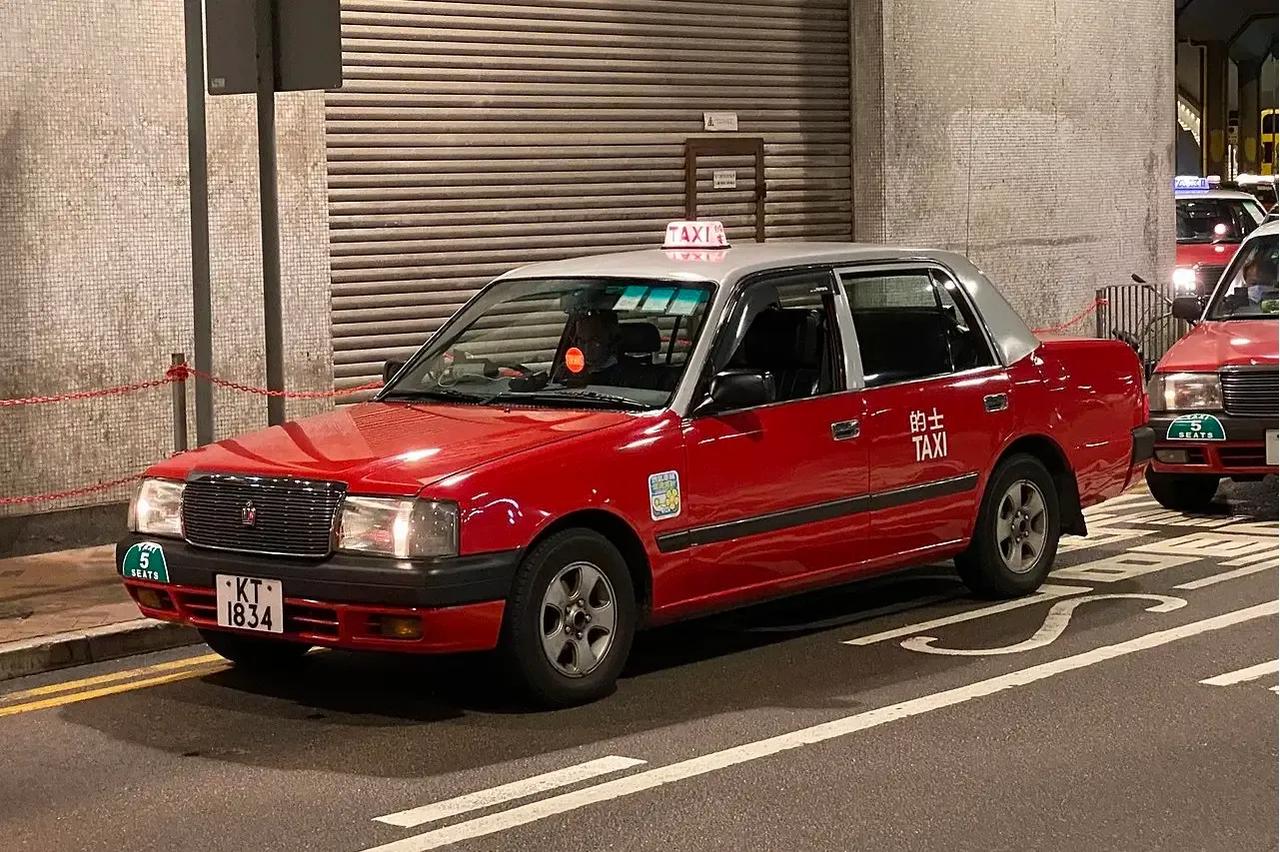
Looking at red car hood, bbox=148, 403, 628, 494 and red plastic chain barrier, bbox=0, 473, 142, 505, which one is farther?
red plastic chain barrier, bbox=0, 473, 142, 505

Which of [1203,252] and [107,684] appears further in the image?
[1203,252]

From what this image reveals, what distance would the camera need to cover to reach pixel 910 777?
6266mm

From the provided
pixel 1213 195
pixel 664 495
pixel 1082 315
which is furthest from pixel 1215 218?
pixel 664 495

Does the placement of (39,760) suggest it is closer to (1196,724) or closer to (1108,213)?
(1196,724)

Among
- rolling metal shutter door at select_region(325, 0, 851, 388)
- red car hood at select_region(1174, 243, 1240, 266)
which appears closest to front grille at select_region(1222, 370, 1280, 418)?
rolling metal shutter door at select_region(325, 0, 851, 388)

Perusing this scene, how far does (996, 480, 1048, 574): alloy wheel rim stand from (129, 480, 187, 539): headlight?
11.9ft

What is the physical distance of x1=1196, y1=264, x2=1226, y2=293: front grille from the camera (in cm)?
2203

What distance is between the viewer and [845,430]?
27.2 feet

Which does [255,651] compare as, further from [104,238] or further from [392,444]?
[104,238]

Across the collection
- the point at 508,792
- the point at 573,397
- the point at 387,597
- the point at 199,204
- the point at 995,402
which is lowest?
the point at 508,792

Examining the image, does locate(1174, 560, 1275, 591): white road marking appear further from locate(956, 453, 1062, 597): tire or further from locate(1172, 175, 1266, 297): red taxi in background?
locate(1172, 175, 1266, 297): red taxi in background

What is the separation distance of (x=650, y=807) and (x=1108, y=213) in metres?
14.0

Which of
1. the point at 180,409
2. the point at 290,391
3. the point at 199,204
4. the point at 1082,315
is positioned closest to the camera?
the point at 199,204

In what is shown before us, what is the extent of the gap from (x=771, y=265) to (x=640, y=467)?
1327 millimetres
